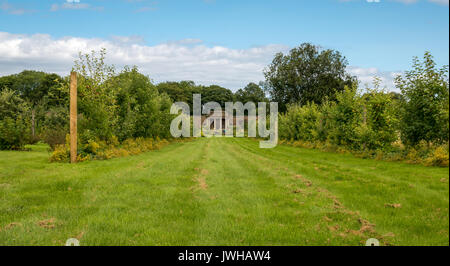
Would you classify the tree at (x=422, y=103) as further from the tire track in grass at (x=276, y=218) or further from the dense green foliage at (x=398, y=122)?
the tire track in grass at (x=276, y=218)

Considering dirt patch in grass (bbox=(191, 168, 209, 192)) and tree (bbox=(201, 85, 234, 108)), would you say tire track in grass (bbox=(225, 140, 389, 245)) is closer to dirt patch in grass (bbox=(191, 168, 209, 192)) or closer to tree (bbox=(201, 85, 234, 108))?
dirt patch in grass (bbox=(191, 168, 209, 192))

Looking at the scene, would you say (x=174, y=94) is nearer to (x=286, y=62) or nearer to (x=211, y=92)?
(x=211, y=92)

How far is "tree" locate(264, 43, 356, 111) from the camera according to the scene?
45.6 metres

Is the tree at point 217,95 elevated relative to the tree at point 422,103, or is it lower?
elevated

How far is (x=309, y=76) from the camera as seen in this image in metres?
46.5

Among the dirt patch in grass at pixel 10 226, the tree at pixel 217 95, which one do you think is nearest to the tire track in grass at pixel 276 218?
the dirt patch in grass at pixel 10 226

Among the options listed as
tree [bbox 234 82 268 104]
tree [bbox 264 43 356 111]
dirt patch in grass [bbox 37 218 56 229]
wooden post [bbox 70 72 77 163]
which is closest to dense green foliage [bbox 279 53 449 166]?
dirt patch in grass [bbox 37 218 56 229]

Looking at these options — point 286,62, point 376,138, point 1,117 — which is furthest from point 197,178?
point 286,62

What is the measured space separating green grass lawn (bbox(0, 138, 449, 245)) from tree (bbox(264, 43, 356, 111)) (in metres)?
37.6

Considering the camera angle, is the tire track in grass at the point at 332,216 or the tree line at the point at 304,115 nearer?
the tire track in grass at the point at 332,216

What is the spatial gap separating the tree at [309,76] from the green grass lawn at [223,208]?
3756 cm

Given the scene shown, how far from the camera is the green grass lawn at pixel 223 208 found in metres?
4.56

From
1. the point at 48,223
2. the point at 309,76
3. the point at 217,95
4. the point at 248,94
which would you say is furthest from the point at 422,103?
the point at 217,95

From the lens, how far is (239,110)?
208ft
